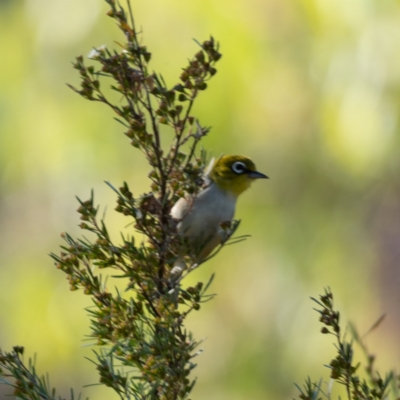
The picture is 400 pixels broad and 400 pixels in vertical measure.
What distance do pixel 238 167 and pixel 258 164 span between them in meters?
2.04

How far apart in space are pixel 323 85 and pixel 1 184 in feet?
8.93

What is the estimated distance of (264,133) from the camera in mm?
5359

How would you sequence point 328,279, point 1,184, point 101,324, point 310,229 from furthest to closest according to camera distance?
point 1,184
point 310,229
point 328,279
point 101,324

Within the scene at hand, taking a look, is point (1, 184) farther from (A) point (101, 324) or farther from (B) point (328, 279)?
(A) point (101, 324)

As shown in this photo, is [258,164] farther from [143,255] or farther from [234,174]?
[143,255]

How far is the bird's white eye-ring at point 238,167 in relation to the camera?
11.1 ft

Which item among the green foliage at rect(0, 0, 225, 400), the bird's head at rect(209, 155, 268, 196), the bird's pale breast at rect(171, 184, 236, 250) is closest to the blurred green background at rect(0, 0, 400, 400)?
the bird's head at rect(209, 155, 268, 196)

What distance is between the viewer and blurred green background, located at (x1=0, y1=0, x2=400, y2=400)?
478 cm

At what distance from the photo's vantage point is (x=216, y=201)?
3152 millimetres

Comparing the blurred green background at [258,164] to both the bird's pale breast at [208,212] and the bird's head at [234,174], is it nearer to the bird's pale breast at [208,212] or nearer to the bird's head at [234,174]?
the bird's head at [234,174]

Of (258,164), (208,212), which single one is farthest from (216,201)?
(258,164)

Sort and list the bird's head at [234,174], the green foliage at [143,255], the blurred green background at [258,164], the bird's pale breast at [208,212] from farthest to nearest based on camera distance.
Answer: the blurred green background at [258,164] < the bird's head at [234,174] < the bird's pale breast at [208,212] < the green foliage at [143,255]

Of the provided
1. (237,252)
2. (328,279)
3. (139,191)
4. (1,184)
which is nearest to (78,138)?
(139,191)

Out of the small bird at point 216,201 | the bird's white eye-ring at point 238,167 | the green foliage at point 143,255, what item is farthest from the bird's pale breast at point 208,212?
the green foliage at point 143,255
